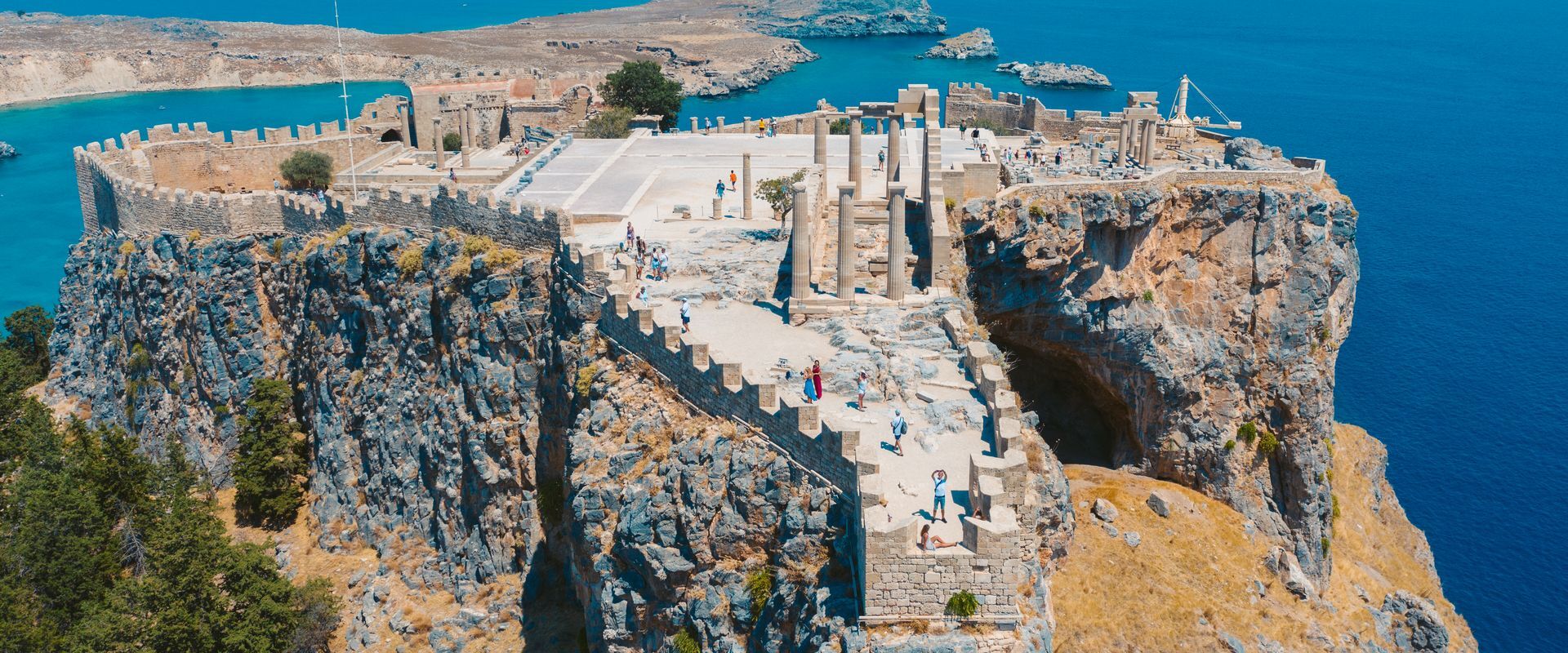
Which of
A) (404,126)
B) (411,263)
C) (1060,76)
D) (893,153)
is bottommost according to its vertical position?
(1060,76)

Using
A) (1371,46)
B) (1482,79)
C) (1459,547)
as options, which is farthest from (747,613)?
(1371,46)

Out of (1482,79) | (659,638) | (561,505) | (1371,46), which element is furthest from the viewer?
(1371,46)

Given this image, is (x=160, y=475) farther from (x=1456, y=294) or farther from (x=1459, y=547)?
(x=1456, y=294)

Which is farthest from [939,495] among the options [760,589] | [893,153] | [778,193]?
[893,153]

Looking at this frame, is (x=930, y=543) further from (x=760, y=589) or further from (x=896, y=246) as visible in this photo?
(x=896, y=246)

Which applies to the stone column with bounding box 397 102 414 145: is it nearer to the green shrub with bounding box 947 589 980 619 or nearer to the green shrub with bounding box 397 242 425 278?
the green shrub with bounding box 397 242 425 278

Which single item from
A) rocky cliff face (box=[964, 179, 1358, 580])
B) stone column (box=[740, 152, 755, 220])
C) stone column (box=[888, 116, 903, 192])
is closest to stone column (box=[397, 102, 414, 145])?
stone column (box=[740, 152, 755, 220])
